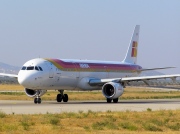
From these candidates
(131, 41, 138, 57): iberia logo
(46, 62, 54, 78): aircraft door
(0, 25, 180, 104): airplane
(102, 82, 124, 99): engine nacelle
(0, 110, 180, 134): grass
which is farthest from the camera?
(131, 41, 138, 57): iberia logo

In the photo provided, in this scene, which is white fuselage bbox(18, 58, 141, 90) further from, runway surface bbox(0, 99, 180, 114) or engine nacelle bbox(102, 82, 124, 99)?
runway surface bbox(0, 99, 180, 114)

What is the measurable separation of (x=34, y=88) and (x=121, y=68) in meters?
13.8

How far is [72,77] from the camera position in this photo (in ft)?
164

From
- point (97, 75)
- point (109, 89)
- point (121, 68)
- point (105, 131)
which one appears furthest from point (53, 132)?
point (121, 68)

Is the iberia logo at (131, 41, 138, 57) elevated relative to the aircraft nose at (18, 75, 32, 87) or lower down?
elevated

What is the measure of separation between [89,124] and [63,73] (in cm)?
2392

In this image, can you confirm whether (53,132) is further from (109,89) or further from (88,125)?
(109,89)

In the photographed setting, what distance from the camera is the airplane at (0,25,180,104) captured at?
46631 millimetres

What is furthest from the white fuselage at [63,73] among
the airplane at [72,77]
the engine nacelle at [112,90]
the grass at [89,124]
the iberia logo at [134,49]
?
the grass at [89,124]

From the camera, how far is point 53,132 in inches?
838

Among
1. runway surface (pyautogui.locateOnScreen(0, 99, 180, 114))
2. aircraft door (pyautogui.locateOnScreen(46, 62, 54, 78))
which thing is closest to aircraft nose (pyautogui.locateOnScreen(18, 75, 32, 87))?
aircraft door (pyautogui.locateOnScreen(46, 62, 54, 78))

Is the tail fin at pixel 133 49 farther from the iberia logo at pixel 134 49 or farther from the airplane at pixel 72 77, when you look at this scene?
the airplane at pixel 72 77

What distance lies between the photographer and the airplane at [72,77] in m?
46.6

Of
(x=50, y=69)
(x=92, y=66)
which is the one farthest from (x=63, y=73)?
(x=92, y=66)
